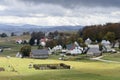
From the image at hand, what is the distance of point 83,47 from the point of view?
12294 centimetres

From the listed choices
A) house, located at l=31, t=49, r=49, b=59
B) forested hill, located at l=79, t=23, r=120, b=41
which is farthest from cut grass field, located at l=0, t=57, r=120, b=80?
forested hill, located at l=79, t=23, r=120, b=41

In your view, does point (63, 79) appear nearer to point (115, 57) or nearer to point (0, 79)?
point (0, 79)

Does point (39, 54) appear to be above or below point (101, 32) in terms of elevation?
below

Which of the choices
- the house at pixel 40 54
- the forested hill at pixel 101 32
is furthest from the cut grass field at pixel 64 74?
the forested hill at pixel 101 32

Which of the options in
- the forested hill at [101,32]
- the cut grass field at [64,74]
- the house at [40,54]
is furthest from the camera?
the forested hill at [101,32]

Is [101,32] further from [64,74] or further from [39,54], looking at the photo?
[64,74]

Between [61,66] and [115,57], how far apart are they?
1099 inches

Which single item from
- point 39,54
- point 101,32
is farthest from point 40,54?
point 101,32

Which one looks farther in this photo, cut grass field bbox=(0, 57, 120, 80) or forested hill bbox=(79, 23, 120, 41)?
forested hill bbox=(79, 23, 120, 41)

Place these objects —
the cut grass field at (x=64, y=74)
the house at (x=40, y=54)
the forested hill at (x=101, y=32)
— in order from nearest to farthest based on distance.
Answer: the cut grass field at (x=64, y=74)
the house at (x=40, y=54)
the forested hill at (x=101, y=32)

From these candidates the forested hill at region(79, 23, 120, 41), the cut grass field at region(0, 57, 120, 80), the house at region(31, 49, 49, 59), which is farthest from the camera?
the forested hill at region(79, 23, 120, 41)

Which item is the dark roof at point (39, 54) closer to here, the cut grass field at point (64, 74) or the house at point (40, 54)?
the house at point (40, 54)

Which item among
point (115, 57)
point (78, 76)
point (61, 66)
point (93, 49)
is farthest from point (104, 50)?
point (78, 76)

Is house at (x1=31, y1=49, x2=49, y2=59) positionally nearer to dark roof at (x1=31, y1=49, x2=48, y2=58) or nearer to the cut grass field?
dark roof at (x1=31, y1=49, x2=48, y2=58)
